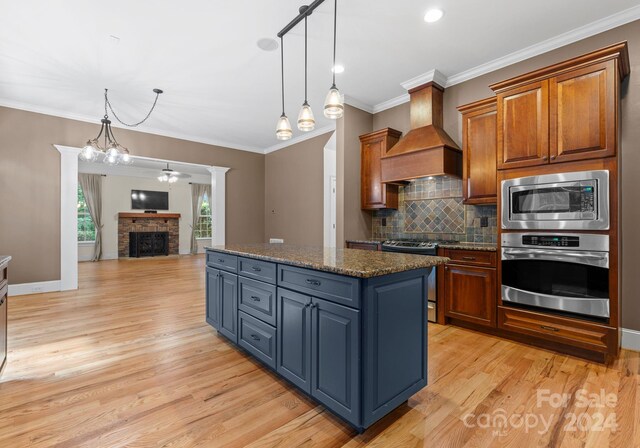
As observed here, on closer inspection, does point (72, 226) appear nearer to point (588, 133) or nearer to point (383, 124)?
point (383, 124)

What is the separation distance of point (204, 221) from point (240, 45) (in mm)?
8898

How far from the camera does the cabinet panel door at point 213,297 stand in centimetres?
287

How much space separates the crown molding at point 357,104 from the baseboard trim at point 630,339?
12.2 ft

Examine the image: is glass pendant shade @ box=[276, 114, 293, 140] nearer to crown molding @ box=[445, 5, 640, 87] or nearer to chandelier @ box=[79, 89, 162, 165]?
crown molding @ box=[445, 5, 640, 87]

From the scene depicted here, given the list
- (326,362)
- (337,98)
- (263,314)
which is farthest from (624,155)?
(263,314)

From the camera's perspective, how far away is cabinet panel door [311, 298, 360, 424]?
1.54m

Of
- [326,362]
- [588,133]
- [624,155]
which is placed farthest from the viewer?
[624,155]

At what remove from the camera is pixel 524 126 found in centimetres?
273

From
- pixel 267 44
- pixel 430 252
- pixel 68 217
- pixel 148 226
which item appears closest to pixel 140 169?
pixel 148 226

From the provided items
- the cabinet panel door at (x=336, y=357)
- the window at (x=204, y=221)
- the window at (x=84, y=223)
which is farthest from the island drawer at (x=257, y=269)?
→ the window at (x=204, y=221)

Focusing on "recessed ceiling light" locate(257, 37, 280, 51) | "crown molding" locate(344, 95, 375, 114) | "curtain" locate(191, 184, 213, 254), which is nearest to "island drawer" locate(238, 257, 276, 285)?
"recessed ceiling light" locate(257, 37, 280, 51)

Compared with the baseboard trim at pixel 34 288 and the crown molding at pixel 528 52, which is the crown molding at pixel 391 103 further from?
the baseboard trim at pixel 34 288

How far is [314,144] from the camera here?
19.5 feet

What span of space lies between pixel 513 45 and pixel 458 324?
288cm
